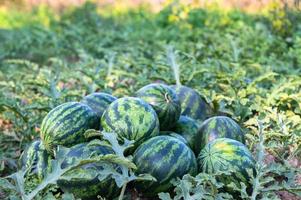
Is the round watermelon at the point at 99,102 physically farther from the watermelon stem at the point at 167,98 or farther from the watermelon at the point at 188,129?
the watermelon at the point at 188,129

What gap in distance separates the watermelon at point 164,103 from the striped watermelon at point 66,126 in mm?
428

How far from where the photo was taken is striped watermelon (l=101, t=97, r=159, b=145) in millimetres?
3027

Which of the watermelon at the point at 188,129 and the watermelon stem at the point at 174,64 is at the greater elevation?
the watermelon stem at the point at 174,64

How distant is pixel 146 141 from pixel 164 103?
404 mm

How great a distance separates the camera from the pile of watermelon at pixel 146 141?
2.89 metres

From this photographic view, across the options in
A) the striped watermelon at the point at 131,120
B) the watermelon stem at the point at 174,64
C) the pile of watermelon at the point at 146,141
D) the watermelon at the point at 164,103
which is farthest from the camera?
the watermelon stem at the point at 174,64

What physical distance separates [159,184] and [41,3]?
9.70 metres

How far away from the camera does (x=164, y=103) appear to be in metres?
3.33

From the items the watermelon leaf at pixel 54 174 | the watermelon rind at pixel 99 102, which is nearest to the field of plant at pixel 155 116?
the watermelon leaf at pixel 54 174

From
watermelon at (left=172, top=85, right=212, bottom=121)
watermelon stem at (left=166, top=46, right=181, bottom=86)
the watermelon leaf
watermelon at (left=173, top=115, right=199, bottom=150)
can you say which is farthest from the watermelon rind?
watermelon stem at (left=166, top=46, right=181, bottom=86)

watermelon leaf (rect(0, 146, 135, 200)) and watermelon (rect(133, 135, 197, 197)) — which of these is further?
watermelon (rect(133, 135, 197, 197))

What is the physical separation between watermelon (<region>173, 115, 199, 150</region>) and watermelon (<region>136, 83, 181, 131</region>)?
0.19 feet

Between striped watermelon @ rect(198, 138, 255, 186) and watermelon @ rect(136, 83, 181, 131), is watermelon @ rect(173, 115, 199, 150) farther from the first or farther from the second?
striped watermelon @ rect(198, 138, 255, 186)

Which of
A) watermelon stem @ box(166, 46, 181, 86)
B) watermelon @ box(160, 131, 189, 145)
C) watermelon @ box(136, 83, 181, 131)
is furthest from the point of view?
watermelon stem @ box(166, 46, 181, 86)
